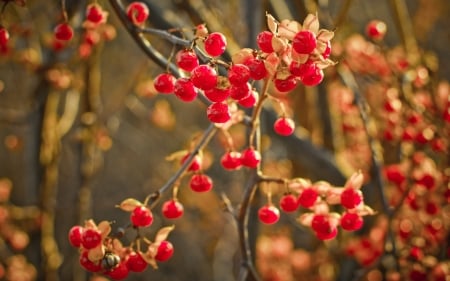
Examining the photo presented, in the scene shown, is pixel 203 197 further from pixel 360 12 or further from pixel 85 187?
pixel 360 12

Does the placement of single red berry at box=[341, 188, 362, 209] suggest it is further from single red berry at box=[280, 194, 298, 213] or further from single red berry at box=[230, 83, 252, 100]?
single red berry at box=[230, 83, 252, 100]

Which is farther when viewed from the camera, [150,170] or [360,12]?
[150,170]

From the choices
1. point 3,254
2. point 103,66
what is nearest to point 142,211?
point 3,254

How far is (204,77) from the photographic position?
1.11 metres

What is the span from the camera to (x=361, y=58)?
3178 mm

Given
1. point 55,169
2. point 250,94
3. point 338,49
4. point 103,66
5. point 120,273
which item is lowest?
point 103,66

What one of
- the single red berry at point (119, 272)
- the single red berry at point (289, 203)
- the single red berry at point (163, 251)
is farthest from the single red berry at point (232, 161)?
the single red berry at point (119, 272)

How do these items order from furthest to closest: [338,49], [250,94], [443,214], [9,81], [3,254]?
[9,81] < [3,254] < [338,49] < [443,214] < [250,94]

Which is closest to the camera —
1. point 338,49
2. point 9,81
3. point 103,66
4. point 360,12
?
point 338,49

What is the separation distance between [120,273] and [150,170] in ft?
17.3

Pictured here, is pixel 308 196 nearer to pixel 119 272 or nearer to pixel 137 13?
pixel 119 272

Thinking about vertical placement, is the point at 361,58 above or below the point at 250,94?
below

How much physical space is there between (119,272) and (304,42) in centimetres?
77

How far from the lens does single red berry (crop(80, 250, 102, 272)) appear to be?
4.10 ft
